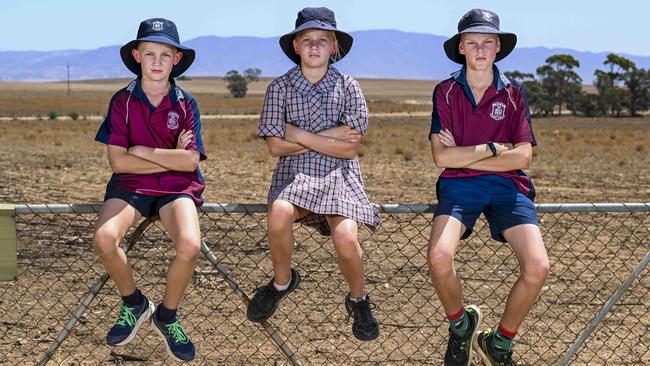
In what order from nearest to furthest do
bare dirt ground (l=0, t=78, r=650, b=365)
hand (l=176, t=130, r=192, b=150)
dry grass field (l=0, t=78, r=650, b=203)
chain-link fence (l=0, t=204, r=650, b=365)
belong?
hand (l=176, t=130, r=192, b=150) → chain-link fence (l=0, t=204, r=650, b=365) → bare dirt ground (l=0, t=78, r=650, b=365) → dry grass field (l=0, t=78, r=650, b=203)

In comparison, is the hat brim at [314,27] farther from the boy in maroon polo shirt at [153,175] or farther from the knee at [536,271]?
the knee at [536,271]

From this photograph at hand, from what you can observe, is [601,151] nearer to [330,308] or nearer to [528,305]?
[330,308]

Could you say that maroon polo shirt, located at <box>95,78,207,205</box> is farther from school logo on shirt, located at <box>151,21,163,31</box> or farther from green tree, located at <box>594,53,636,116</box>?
green tree, located at <box>594,53,636,116</box>

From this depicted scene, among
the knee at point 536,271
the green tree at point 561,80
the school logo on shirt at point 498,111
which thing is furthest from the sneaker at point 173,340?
the green tree at point 561,80

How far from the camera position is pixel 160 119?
4.91 m

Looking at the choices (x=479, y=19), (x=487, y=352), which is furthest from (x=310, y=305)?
(x=479, y=19)

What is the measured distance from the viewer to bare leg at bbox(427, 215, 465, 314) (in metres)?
4.49

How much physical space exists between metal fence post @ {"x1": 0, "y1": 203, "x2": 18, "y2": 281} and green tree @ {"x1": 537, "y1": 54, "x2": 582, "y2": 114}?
7497cm

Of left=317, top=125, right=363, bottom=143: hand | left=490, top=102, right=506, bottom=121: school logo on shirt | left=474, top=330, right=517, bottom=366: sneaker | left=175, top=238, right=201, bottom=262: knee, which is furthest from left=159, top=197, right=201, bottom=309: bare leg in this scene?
left=490, top=102, right=506, bottom=121: school logo on shirt

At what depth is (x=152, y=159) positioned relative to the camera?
4.75 metres

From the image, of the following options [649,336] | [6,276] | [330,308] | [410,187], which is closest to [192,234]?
[6,276]

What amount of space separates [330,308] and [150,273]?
213 centimetres

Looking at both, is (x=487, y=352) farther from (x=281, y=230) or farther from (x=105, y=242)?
→ (x=105, y=242)

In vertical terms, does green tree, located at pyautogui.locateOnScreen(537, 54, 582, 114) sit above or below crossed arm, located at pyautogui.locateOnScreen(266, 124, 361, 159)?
below
